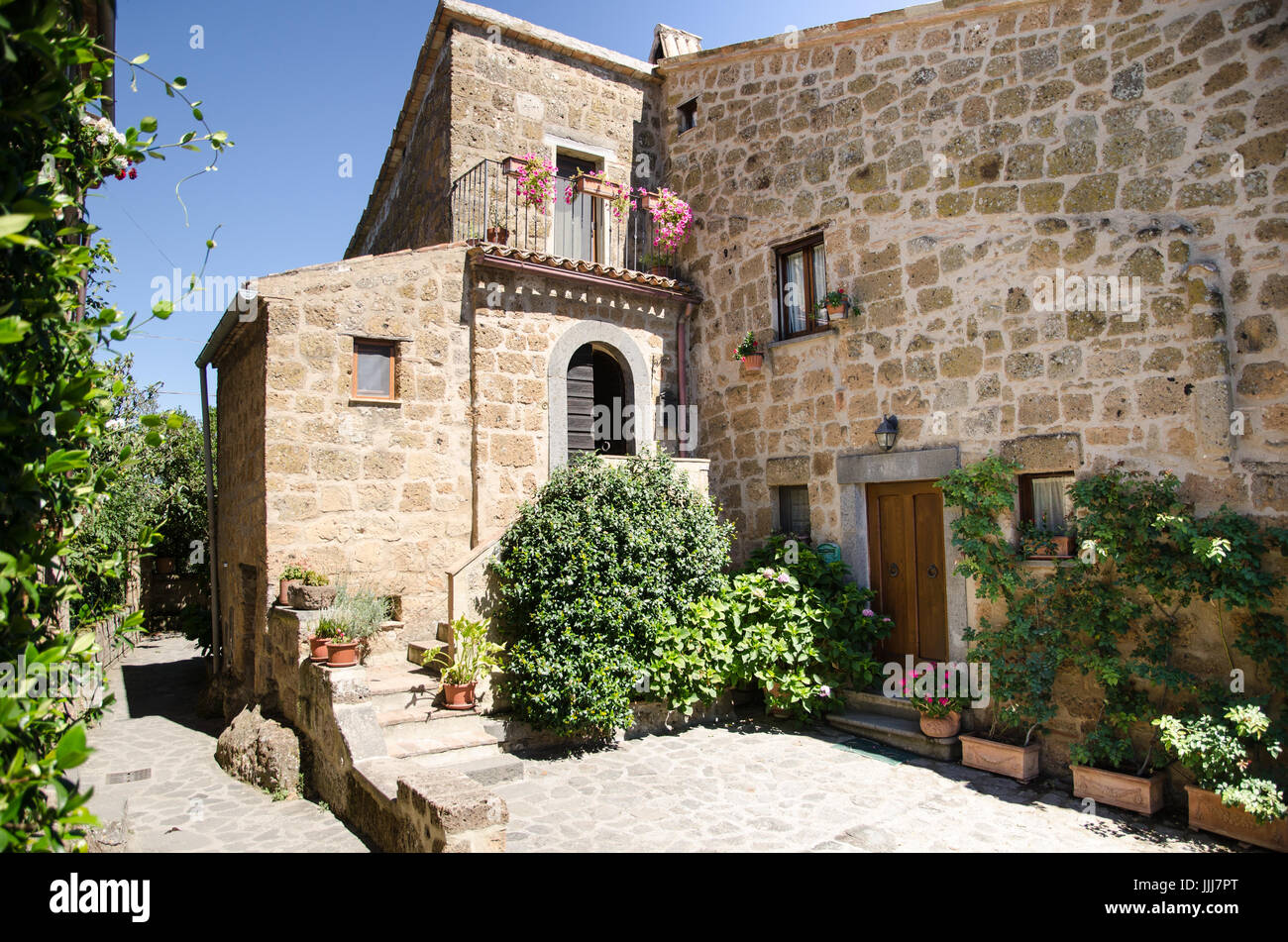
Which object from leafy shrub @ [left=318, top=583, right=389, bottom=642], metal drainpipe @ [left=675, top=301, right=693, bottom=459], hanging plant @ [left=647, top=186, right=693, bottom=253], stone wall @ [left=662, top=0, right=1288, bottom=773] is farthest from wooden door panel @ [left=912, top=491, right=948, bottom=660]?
leafy shrub @ [left=318, top=583, right=389, bottom=642]

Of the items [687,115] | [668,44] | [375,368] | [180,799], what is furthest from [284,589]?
[668,44]

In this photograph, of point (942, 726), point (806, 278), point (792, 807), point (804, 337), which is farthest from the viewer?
point (806, 278)

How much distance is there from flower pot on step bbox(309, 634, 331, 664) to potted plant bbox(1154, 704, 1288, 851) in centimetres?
653

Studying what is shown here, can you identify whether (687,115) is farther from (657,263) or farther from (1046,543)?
(1046,543)

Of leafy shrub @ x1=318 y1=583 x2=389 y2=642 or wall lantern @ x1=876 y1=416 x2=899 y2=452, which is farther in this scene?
wall lantern @ x1=876 y1=416 x2=899 y2=452

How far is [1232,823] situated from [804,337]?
5.78 meters

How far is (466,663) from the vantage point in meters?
6.51

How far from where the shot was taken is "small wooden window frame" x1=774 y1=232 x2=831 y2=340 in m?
8.81

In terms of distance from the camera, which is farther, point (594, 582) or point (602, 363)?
point (602, 363)

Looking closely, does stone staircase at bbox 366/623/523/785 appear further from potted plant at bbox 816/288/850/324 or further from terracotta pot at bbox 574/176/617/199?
terracotta pot at bbox 574/176/617/199

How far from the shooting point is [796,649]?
25.2 feet

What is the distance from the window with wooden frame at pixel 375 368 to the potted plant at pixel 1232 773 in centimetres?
741

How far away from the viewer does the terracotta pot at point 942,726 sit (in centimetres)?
688
